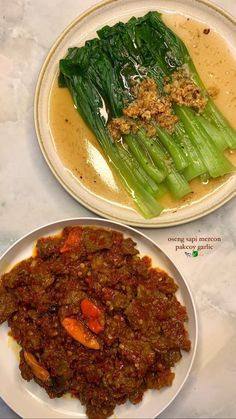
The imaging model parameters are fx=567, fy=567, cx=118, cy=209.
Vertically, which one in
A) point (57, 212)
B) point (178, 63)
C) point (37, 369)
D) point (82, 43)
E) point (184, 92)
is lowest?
Result: point (37, 369)

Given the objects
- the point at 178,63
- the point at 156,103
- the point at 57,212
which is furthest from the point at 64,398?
the point at 178,63

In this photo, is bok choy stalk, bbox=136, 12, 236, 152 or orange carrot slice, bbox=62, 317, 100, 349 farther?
bok choy stalk, bbox=136, 12, 236, 152

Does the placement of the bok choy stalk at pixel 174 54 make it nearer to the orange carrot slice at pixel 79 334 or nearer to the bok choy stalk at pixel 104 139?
the bok choy stalk at pixel 104 139

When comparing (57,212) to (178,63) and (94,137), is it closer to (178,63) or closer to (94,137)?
(94,137)

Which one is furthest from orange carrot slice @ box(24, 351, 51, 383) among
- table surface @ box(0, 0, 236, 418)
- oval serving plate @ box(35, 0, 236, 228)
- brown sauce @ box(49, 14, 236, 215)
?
brown sauce @ box(49, 14, 236, 215)

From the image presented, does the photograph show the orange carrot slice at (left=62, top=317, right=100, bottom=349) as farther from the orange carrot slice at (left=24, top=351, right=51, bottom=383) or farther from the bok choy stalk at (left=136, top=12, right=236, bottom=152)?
the bok choy stalk at (left=136, top=12, right=236, bottom=152)

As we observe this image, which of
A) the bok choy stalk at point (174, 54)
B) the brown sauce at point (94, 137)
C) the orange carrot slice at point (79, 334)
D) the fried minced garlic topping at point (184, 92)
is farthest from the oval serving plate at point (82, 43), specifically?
the orange carrot slice at point (79, 334)
